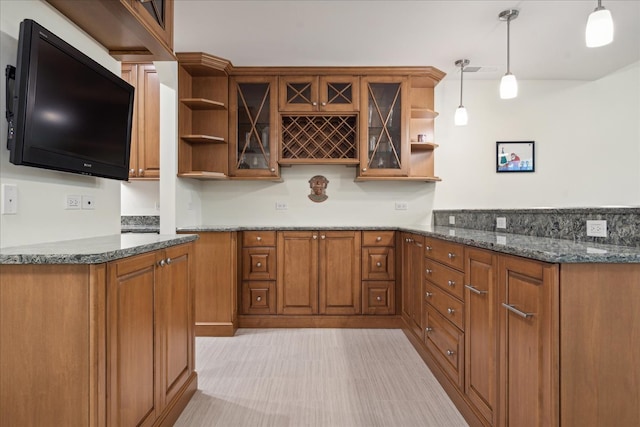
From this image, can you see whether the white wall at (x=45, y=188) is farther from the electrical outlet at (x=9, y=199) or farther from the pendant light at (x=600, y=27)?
the pendant light at (x=600, y=27)

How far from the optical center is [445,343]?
2189mm

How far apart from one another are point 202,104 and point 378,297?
102 inches

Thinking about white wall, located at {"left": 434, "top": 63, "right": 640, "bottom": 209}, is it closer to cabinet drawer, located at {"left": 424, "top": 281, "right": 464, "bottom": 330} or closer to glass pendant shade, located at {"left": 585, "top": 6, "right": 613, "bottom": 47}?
cabinet drawer, located at {"left": 424, "top": 281, "right": 464, "bottom": 330}

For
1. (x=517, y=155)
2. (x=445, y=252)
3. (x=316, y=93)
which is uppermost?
(x=316, y=93)

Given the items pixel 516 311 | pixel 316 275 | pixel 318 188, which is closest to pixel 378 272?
pixel 316 275

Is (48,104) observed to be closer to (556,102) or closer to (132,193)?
(132,193)

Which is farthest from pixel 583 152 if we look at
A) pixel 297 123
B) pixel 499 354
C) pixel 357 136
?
pixel 499 354

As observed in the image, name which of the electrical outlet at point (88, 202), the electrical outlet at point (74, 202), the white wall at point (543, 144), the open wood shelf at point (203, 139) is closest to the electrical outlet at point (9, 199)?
the electrical outlet at point (74, 202)

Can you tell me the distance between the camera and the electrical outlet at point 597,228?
5.24 feet

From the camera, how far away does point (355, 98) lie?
3646 mm

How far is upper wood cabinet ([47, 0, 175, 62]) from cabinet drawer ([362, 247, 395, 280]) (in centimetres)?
236

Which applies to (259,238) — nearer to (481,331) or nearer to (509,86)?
(481,331)

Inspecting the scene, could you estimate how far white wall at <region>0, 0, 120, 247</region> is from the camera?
1.39 metres

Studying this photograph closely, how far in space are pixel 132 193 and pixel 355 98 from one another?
2602 millimetres
